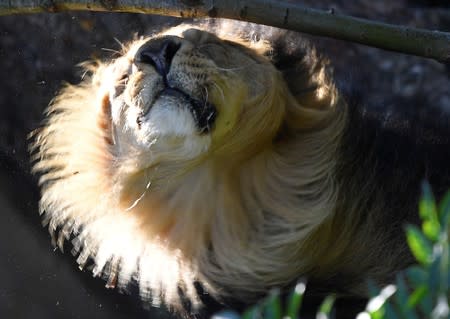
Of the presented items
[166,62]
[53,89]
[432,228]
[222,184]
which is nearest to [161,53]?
[166,62]

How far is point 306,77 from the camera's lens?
285 centimetres

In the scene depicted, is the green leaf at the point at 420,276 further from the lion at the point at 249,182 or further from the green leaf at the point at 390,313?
the lion at the point at 249,182

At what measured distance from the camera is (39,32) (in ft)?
15.9

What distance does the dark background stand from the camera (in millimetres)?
4562

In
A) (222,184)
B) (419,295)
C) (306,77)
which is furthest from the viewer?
(306,77)

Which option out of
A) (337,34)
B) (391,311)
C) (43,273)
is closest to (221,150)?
(337,34)

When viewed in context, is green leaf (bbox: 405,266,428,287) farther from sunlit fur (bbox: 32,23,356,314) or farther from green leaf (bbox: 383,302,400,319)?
sunlit fur (bbox: 32,23,356,314)

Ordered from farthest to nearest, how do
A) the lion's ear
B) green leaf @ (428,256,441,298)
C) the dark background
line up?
the dark background
the lion's ear
green leaf @ (428,256,441,298)

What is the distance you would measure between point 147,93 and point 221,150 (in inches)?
14.4

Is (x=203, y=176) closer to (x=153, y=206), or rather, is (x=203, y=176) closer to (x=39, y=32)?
(x=153, y=206)

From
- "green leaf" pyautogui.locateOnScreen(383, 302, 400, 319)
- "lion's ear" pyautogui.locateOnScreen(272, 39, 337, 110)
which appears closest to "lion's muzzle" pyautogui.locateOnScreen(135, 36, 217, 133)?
"lion's ear" pyautogui.locateOnScreen(272, 39, 337, 110)

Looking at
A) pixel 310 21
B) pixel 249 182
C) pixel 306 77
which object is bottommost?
pixel 249 182

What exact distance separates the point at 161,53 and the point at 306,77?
0.65 metres

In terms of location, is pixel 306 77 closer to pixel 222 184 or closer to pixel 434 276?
pixel 222 184
